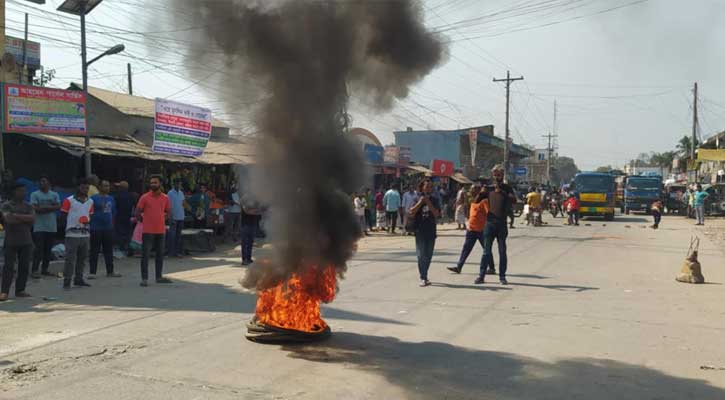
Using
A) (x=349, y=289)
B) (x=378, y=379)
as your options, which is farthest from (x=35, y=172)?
(x=378, y=379)

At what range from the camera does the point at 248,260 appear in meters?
11.7

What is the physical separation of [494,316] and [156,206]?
16.9 feet

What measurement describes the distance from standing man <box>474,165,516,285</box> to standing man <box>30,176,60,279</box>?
668cm

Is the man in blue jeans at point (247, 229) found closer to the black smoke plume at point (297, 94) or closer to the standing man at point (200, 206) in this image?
the standing man at point (200, 206)

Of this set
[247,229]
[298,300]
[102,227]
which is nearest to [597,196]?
[247,229]

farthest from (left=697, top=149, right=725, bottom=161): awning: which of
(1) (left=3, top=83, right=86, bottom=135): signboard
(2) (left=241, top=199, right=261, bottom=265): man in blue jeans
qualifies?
(1) (left=3, top=83, right=86, bottom=135): signboard

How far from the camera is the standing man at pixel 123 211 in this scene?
1254 cm

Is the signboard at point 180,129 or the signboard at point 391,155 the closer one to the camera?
the signboard at point 180,129

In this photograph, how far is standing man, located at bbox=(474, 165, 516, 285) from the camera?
9.28 m

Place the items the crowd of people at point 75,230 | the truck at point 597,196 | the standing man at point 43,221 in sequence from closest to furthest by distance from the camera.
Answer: the crowd of people at point 75,230 → the standing man at point 43,221 → the truck at point 597,196

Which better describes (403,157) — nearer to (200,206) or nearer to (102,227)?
(200,206)

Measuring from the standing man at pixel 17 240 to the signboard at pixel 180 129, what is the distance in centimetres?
834

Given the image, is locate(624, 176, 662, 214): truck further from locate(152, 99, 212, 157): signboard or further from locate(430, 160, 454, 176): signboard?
locate(152, 99, 212, 157): signboard

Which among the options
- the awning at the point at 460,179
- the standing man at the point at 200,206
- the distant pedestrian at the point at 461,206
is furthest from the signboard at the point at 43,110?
the awning at the point at 460,179
